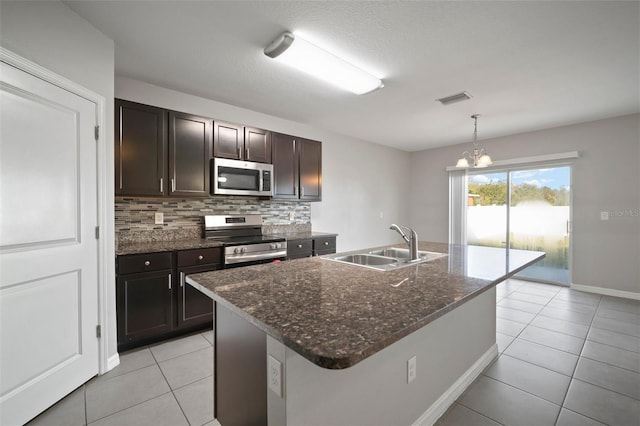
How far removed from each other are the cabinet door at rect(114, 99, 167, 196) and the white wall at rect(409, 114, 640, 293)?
5222mm

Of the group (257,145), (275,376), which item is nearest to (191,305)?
(257,145)

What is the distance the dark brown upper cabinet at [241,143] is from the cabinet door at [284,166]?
11 centimetres

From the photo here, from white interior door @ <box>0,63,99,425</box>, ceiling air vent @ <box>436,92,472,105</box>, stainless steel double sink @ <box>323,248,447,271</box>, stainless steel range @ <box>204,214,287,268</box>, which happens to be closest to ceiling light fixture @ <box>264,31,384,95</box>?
ceiling air vent @ <box>436,92,472,105</box>

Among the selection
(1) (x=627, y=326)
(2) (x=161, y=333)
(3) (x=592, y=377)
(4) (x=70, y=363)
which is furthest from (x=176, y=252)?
(1) (x=627, y=326)

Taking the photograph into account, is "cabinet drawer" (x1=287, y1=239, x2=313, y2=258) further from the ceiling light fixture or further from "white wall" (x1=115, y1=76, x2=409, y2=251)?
the ceiling light fixture

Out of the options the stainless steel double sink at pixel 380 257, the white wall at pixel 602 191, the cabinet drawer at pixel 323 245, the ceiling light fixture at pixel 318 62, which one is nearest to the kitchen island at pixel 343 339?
the stainless steel double sink at pixel 380 257

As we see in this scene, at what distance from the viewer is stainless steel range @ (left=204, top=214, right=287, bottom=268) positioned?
9.52 ft

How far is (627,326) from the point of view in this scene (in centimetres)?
293

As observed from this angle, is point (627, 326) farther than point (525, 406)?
Yes

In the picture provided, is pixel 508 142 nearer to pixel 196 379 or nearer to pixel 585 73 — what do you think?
pixel 585 73

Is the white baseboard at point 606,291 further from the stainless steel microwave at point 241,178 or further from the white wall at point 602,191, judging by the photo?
the stainless steel microwave at point 241,178

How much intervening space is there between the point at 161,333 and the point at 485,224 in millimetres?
5327

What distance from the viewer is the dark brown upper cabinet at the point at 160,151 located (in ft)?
8.22

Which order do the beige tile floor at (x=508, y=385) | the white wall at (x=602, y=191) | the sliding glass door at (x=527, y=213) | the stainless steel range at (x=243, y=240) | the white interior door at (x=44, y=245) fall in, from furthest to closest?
the sliding glass door at (x=527, y=213) < the white wall at (x=602, y=191) < the stainless steel range at (x=243, y=240) < the beige tile floor at (x=508, y=385) < the white interior door at (x=44, y=245)
